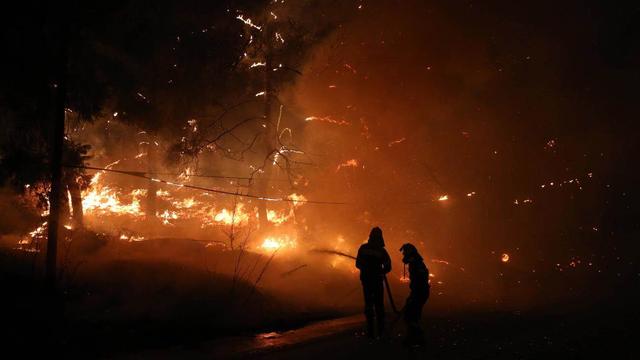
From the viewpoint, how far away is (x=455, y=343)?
9180 mm

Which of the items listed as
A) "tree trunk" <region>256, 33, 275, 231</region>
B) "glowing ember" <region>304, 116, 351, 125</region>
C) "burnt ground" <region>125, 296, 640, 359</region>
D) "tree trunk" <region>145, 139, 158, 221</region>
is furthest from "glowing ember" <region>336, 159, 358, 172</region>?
"burnt ground" <region>125, 296, 640, 359</region>

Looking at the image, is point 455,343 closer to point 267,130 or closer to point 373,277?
point 373,277

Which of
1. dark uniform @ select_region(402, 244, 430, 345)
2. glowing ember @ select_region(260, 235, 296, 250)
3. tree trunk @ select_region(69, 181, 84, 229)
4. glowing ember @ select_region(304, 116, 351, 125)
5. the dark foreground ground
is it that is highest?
glowing ember @ select_region(304, 116, 351, 125)

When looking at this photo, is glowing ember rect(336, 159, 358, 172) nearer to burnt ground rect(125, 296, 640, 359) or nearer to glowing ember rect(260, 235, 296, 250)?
glowing ember rect(260, 235, 296, 250)

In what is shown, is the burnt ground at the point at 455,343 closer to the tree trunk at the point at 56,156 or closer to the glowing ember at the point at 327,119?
the tree trunk at the point at 56,156

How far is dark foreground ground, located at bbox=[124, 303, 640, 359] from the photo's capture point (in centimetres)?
833

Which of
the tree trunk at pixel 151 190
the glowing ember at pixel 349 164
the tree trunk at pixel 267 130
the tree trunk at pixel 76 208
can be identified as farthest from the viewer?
the tree trunk at pixel 151 190

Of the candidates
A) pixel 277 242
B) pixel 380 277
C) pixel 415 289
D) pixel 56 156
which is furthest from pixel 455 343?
pixel 277 242

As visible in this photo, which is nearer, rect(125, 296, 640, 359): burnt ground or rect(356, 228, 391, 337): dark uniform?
rect(125, 296, 640, 359): burnt ground

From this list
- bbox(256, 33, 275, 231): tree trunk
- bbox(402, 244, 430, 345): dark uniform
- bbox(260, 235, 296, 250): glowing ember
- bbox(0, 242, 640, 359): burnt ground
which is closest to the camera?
bbox(0, 242, 640, 359): burnt ground

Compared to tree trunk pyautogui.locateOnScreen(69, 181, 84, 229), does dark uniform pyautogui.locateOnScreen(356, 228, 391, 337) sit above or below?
below

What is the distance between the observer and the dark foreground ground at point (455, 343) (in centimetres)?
833

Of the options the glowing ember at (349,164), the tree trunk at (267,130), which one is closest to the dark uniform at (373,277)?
the tree trunk at (267,130)

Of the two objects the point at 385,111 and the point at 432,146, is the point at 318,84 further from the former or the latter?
the point at 432,146
